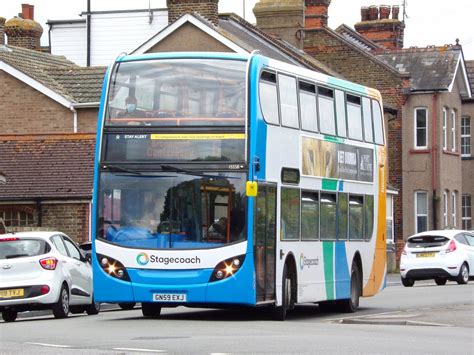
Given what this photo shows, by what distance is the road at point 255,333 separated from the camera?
15781 mm

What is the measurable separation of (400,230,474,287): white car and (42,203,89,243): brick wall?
9185 millimetres

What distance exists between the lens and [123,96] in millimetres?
21531

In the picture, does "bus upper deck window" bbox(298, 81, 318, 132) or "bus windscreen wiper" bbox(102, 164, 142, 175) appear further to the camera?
"bus upper deck window" bbox(298, 81, 318, 132)

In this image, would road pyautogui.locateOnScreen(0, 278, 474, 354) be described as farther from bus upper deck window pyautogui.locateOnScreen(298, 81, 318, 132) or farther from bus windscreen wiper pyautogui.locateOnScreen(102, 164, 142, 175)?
bus upper deck window pyautogui.locateOnScreen(298, 81, 318, 132)

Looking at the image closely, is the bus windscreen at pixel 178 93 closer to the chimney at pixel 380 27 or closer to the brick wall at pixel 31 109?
the brick wall at pixel 31 109

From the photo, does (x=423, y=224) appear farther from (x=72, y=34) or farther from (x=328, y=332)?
(x=328, y=332)

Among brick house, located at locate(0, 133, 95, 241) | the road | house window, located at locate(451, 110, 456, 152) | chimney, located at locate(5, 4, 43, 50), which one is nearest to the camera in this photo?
the road

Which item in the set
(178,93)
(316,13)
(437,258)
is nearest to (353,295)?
(178,93)

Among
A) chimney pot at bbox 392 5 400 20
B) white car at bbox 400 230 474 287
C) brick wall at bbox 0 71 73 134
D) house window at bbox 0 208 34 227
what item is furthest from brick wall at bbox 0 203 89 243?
chimney pot at bbox 392 5 400 20

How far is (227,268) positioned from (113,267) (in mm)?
1808

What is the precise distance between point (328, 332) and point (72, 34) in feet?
129

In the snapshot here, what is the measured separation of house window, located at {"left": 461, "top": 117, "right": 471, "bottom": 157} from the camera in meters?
62.5

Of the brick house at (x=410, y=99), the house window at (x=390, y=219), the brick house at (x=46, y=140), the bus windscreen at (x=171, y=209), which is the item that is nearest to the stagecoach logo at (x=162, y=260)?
the bus windscreen at (x=171, y=209)

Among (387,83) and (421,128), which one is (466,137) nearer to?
(421,128)
